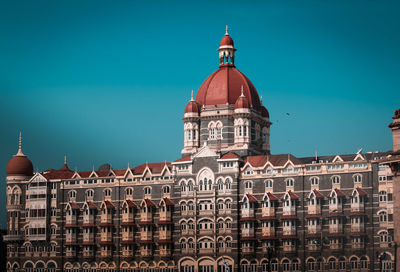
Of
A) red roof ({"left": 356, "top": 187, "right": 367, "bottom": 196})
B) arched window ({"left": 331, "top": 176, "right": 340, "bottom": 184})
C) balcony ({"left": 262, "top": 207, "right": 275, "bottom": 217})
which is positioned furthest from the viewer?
balcony ({"left": 262, "top": 207, "right": 275, "bottom": 217})

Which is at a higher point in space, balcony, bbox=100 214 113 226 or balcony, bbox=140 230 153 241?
balcony, bbox=100 214 113 226

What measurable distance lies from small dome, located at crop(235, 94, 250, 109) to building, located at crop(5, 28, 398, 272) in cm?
18

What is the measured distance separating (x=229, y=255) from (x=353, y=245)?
61.3 ft

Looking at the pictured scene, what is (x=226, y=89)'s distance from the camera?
5231 inches

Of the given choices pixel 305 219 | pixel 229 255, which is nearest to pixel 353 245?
pixel 305 219

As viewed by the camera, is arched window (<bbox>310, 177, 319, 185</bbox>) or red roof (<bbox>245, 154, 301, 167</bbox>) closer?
arched window (<bbox>310, 177, 319, 185</bbox>)

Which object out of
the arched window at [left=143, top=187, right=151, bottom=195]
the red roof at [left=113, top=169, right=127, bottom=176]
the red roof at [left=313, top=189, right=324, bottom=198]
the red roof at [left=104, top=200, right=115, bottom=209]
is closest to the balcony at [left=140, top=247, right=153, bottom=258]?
the arched window at [left=143, top=187, right=151, bottom=195]

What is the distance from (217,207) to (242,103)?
1676 centimetres

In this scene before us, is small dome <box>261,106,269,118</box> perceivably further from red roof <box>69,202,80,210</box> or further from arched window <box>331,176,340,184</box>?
red roof <box>69,202,80,210</box>

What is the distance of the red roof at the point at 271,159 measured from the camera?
405 feet

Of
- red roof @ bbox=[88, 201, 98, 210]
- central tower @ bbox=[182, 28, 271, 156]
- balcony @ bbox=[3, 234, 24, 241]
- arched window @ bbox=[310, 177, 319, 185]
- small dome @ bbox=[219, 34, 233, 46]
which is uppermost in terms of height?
small dome @ bbox=[219, 34, 233, 46]

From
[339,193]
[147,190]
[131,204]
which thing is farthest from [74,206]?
[339,193]

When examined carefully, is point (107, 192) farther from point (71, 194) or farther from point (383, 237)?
point (383, 237)

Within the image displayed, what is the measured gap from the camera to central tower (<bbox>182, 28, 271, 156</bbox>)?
130m
